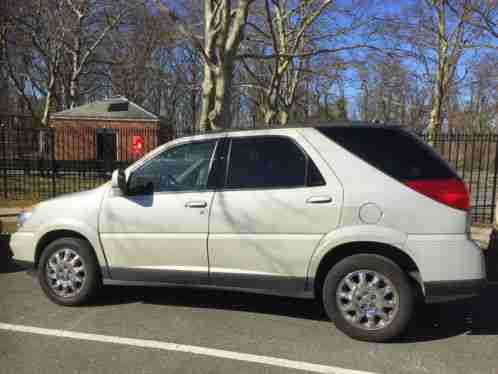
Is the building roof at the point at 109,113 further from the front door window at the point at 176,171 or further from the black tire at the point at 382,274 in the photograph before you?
the black tire at the point at 382,274

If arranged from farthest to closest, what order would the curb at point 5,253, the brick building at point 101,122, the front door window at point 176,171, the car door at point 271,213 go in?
1. the brick building at point 101,122
2. the curb at point 5,253
3. the front door window at point 176,171
4. the car door at point 271,213

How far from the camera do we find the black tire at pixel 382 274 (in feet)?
11.9

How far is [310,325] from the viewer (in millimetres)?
4148

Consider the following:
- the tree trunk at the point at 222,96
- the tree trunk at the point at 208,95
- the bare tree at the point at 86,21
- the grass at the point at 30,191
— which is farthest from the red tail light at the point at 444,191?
the bare tree at the point at 86,21

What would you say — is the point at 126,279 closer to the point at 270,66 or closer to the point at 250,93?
the point at 270,66

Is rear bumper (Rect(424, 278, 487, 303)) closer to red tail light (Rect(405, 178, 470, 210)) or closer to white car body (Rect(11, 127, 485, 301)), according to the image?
white car body (Rect(11, 127, 485, 301))

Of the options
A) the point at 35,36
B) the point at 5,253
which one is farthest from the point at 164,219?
the point at 35,36

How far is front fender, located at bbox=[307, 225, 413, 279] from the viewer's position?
3590 millimetres

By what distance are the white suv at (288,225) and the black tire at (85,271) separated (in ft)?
0.04

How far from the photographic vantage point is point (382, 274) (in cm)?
367

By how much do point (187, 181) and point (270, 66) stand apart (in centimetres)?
2286

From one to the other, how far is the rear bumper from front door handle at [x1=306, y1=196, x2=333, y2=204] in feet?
3.39

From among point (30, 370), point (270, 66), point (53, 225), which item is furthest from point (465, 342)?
point (270, 66)

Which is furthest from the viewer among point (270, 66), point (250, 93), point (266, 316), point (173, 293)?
point (250, 93)
